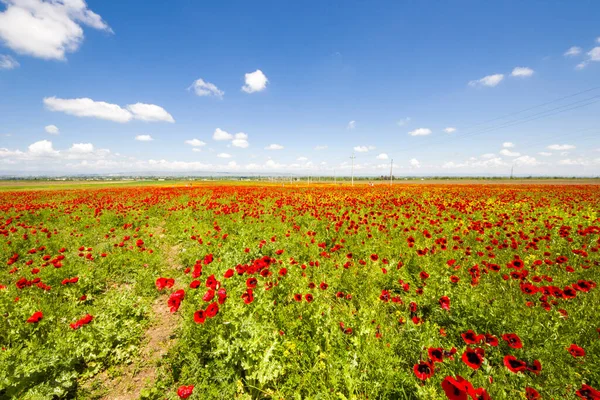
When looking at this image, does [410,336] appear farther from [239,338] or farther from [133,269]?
[133,269]

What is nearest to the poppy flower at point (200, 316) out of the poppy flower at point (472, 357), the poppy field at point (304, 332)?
the poppy field at point (304, 332)

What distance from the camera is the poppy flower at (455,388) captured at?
5.05 feet

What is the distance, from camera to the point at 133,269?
6.39 m

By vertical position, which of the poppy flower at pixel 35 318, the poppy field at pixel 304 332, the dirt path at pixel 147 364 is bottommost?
the dirt path at pixel 147 364

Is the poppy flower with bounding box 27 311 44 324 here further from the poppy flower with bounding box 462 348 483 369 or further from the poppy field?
the poppy flower with bounding box 462 348 483 369

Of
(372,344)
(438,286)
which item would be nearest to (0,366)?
(372,344)

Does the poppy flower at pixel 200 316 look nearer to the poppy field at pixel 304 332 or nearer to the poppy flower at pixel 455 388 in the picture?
the poppy field at pixel 304 332

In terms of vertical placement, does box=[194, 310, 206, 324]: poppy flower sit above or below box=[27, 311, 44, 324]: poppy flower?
above

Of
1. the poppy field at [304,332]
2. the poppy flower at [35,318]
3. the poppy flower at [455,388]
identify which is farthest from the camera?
the poppy flower at [35,318]

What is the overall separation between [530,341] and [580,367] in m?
0.47

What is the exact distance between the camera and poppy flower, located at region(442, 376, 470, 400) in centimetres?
154

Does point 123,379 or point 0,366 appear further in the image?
point 123,379

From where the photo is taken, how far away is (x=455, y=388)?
1.58 meters

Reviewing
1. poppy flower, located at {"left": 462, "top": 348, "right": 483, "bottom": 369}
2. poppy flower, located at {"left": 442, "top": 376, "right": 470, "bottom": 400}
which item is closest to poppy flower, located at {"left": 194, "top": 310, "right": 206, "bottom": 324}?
poppy flower, located at {"left": 442, "top": 376, "right": 470, "bottom": 400}
